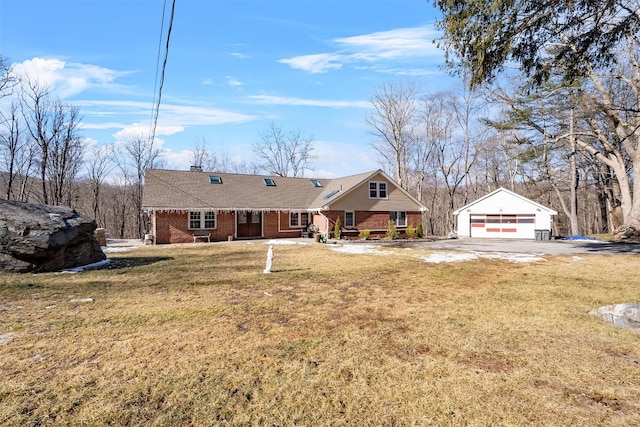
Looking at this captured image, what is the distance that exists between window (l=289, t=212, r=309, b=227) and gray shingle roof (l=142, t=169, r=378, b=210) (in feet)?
2.32

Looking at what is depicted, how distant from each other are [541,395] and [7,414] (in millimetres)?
5031

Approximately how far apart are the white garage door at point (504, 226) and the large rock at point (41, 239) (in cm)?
2600

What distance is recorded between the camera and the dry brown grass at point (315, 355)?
305 cm

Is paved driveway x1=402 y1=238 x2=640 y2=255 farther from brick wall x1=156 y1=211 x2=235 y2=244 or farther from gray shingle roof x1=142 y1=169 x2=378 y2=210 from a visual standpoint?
brick wall x1=156 y1=211 x2=235 y2=244

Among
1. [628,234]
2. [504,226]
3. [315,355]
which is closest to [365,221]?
[504,226]

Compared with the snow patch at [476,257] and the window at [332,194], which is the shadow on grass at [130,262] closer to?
the snow patch at [476,257]

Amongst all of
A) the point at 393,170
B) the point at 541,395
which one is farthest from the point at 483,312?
the point at 393,170

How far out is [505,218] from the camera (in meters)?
25.9

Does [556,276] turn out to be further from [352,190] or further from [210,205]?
[210,205]

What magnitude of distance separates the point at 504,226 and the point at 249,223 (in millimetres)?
19825

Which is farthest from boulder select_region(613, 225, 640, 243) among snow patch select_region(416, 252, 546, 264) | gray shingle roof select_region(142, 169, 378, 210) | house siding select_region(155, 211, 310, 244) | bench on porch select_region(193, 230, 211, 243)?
bench on porch select_region(193, 230, 211, 243)

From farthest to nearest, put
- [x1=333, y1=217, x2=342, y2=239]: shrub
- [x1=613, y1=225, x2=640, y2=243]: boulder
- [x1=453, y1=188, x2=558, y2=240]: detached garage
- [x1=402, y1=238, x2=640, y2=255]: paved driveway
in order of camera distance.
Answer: [x1=453, y1=188, x2=558, y2=240]: detached garage < [x1=333, y1=217, x2=342, y2=239]: shrub < [x1=613, y1=225, x2=640, y2=243]: boulder < [x1=402, y1=238, x2=640, y2=255]: paved driveway

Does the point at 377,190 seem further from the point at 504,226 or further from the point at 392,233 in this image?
the point at 504,226

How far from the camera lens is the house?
21.7 meters
